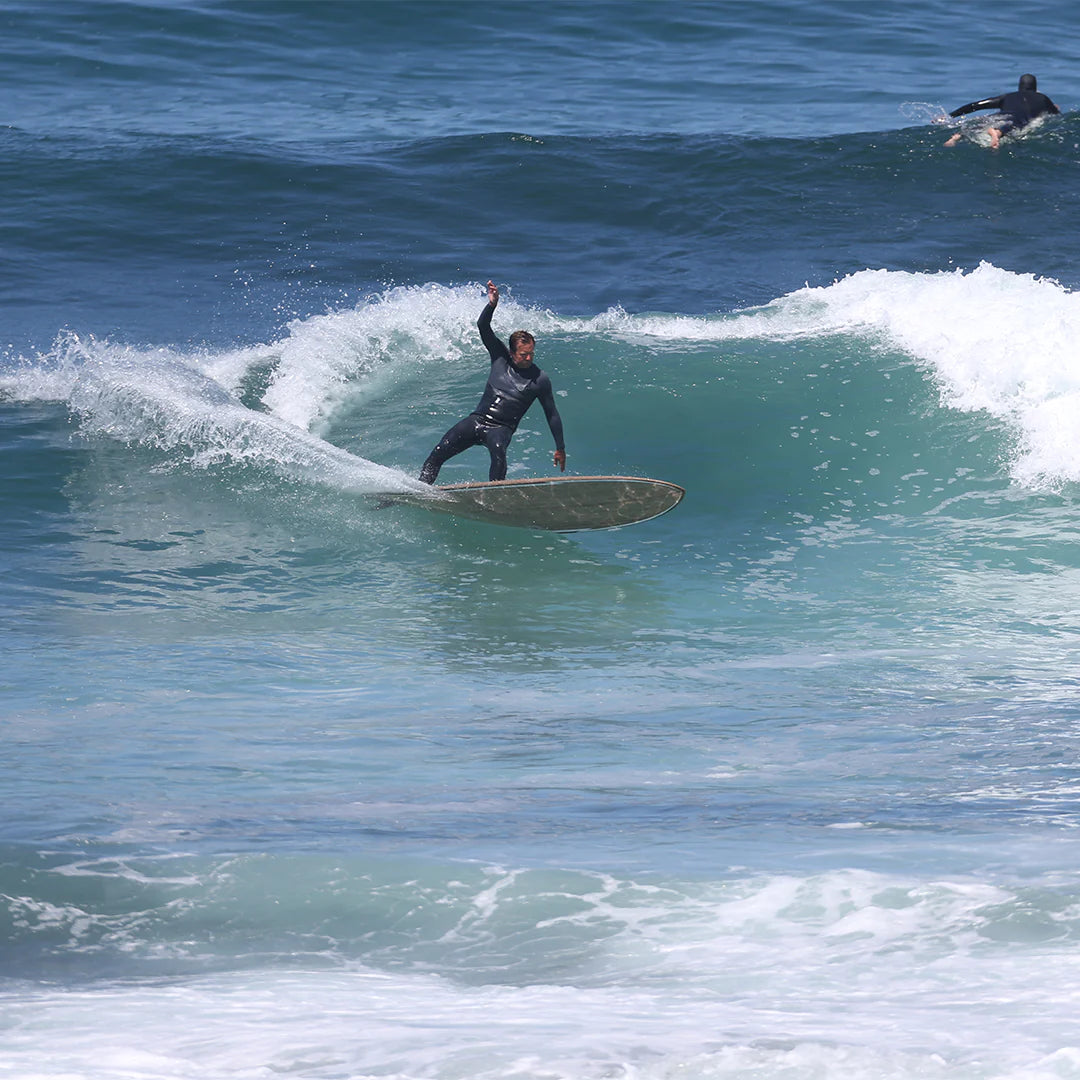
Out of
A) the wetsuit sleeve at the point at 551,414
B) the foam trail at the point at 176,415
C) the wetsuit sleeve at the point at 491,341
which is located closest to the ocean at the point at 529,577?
the foam trail at the point at 176,415

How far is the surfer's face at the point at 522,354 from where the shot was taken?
10.8 m

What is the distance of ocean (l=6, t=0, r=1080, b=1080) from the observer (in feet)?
15.5

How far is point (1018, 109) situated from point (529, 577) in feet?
50.8

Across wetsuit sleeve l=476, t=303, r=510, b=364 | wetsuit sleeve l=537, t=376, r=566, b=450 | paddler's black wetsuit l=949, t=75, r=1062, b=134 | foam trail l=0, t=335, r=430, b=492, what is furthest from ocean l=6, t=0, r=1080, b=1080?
wetsuit sleeve l=476, t=303, r=510, b=364

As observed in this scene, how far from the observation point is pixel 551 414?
10836mm

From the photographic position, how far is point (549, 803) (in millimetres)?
6312

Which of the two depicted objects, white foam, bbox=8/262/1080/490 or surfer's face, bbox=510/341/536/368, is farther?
white foam, bbox=8/262/1080/490

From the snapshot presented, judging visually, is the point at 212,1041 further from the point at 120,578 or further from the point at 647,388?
the point at 647,388

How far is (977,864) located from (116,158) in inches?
736

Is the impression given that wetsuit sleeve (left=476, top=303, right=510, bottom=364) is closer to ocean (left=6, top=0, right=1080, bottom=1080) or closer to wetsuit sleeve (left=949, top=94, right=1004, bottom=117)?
ocean (left=6, top=0, right=1080, bottom=1080)

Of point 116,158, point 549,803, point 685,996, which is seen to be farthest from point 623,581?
point 116,158

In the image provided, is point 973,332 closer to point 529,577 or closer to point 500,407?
point 500,407

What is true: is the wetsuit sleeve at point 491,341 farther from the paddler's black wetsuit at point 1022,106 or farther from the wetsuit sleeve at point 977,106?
the paddler's black wetsuit at point 1022,106

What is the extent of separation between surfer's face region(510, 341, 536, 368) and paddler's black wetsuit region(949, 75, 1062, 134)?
13678mm
